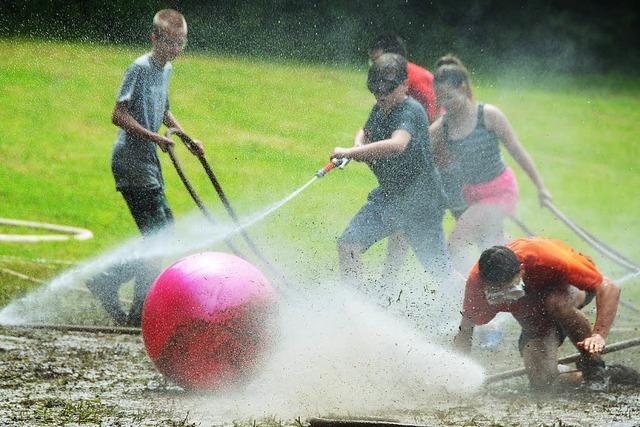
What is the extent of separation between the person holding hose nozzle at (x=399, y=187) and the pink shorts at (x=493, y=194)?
825mm

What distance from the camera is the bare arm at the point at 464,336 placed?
745 cm

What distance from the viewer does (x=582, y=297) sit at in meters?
7.48

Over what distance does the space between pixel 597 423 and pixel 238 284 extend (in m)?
2.00

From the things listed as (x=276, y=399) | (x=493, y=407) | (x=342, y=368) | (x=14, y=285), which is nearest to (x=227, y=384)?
(x=276, y=399)

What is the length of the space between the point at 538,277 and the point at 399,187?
1531 mm

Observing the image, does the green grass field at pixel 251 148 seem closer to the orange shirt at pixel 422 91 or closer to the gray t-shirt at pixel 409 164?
the orange shirt at pixel 422 91

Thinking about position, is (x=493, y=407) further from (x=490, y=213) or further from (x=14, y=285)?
(x=14, y=285)

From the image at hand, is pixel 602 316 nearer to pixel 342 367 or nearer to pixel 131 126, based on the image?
pixel 342 367

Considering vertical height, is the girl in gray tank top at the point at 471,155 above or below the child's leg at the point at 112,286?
above

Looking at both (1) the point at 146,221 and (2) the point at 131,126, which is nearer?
(2) the point at 131,126

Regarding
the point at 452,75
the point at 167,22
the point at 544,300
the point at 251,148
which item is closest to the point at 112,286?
the point at 167,22

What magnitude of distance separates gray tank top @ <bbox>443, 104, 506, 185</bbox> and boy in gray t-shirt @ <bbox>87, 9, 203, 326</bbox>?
1876 millimetres

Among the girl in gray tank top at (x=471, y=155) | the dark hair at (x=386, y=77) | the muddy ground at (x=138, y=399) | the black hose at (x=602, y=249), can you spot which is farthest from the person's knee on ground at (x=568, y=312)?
the black hose at (x=602, y=249)

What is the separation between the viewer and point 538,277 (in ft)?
23.8
